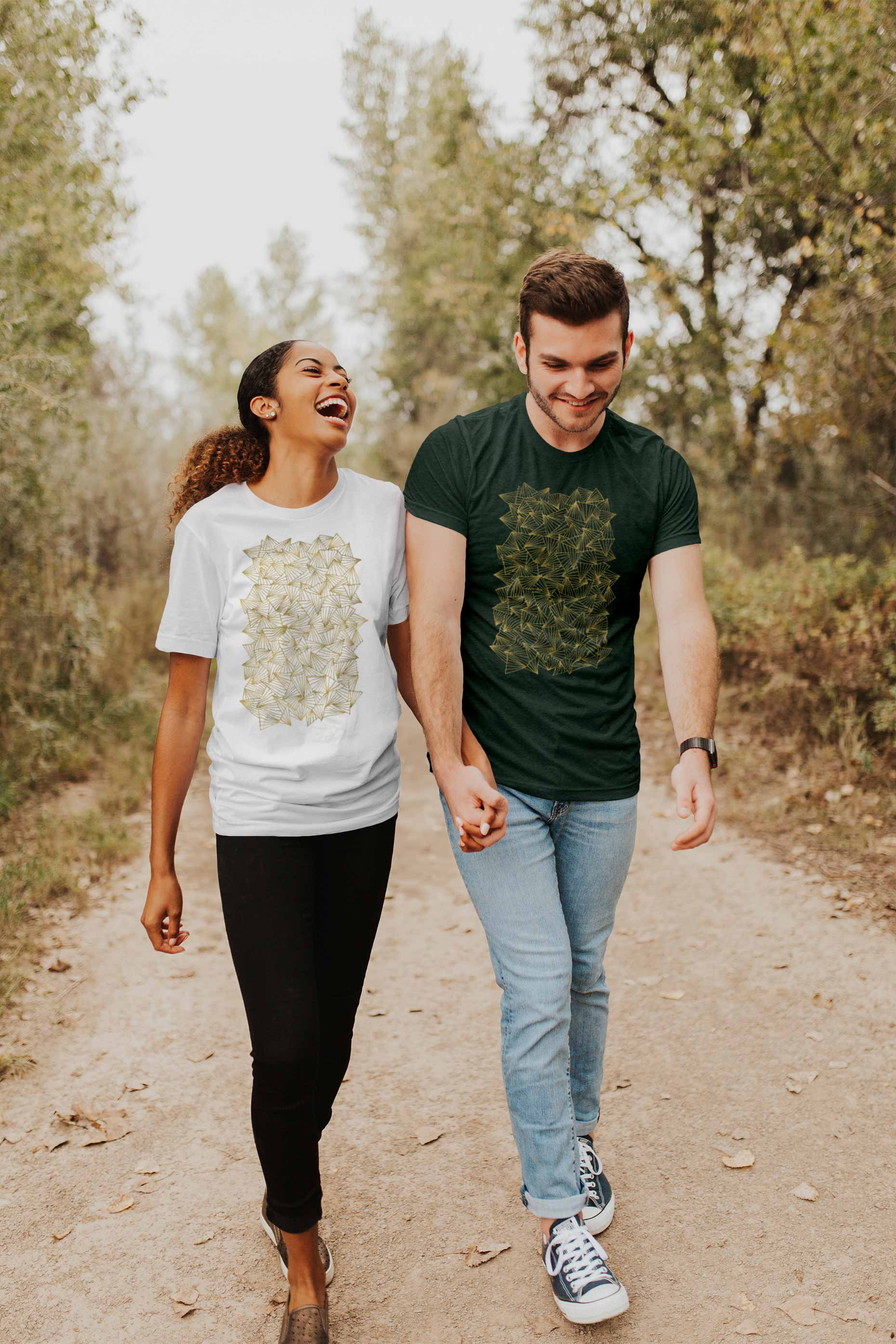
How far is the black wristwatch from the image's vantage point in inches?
106

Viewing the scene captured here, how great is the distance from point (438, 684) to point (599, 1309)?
157cm

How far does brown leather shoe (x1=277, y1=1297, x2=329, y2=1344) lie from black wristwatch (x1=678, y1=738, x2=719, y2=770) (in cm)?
165

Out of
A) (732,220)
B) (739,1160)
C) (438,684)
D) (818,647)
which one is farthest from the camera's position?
(732,220)

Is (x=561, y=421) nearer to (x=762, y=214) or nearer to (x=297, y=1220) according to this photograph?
(x=297, y=1220)

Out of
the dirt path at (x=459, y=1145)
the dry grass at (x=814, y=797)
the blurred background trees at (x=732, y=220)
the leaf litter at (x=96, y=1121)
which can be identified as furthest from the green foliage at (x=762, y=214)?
the leaf litter at (x=96, y=1121)

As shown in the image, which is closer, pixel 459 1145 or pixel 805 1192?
pixel 805 1192

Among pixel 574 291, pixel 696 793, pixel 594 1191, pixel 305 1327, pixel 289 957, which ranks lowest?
pixel 305 1327

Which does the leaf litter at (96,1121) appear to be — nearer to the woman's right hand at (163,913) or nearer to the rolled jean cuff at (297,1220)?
the rolled jean cuff at (297,1220)

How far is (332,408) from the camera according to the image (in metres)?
2.71

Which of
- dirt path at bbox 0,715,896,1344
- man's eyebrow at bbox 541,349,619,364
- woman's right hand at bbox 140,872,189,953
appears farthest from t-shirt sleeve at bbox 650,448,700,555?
dirt path at bbox 0,715,896,1344

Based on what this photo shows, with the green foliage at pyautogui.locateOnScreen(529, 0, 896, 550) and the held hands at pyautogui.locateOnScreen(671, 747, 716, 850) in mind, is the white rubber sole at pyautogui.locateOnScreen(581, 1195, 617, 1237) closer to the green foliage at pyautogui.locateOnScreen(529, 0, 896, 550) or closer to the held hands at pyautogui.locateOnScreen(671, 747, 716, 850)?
the held hands at pyautogui.locateOnScreen(671, 747, 716, 850)

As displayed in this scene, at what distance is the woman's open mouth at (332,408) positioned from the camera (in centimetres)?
269

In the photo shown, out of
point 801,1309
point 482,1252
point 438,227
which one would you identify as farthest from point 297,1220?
point 438,227

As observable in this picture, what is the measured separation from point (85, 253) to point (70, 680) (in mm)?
4463
